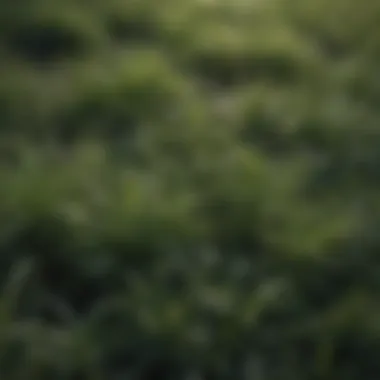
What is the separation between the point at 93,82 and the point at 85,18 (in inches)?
11.4

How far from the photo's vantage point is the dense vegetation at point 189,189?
5.24 feet

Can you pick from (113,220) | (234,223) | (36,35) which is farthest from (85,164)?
(36,35)

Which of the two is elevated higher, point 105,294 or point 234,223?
point 234,223

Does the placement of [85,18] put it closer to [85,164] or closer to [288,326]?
[85,164]

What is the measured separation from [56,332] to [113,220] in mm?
275

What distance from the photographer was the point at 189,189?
74.6 inches

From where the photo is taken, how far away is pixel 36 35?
233cm

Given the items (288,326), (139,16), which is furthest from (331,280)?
(139,16)

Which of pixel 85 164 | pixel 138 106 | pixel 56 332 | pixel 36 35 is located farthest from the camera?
pixel 36 35

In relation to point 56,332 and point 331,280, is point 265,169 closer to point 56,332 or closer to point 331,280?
point 331,280

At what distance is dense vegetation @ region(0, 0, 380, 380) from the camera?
1.60 metres

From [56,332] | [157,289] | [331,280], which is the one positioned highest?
[331,280]

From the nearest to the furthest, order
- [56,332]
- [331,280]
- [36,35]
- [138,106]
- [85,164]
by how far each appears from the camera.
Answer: [56,332] < [331,280] < [85,164] < [138,106] < [36,35]

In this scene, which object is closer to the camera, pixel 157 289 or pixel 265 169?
pixel 157 289
